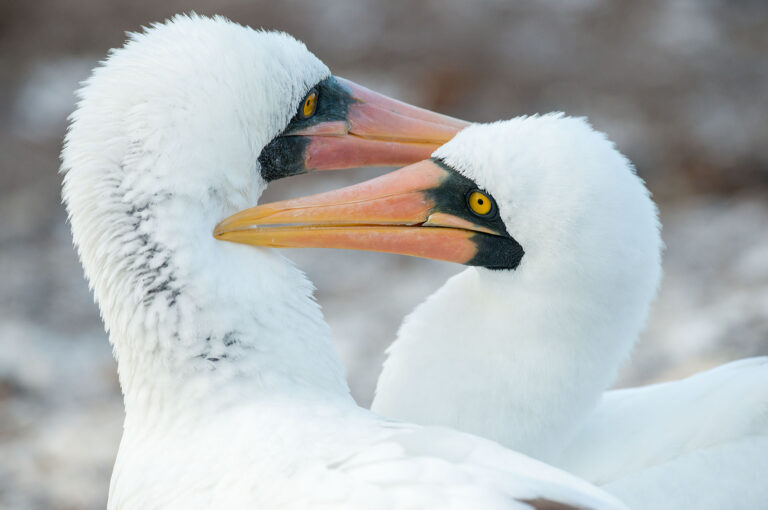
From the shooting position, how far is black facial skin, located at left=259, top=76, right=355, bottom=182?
8.70 ft

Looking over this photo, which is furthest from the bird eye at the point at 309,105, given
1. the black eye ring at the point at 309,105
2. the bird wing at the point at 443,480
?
the bird wing at the point at 443,480

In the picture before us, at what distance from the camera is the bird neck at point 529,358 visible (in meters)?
2.59

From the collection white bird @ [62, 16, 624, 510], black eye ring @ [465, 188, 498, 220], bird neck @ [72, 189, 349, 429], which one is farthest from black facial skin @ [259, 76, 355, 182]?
black eye ring @ [465, 188, 498, 220]

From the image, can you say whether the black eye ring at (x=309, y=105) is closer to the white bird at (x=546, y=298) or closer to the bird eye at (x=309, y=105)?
the bird eye at (x=309, y=105)

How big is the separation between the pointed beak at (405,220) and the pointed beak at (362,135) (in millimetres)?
181

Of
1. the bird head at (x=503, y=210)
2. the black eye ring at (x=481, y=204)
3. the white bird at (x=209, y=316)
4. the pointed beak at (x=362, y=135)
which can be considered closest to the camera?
the white bird at (x=209, y=316)

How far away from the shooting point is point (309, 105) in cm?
275

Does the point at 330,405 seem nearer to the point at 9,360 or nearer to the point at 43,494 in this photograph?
the point at 43,494

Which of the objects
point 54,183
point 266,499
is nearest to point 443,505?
point 266,499

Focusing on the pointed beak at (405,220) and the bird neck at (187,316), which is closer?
the bird neck at (187,316)

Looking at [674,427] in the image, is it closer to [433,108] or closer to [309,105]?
[309,105]

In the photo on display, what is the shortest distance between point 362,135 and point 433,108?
19.0 ft

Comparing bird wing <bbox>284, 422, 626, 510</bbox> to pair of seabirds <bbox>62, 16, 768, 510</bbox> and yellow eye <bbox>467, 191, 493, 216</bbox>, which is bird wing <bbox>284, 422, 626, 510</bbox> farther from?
yellow eye <bbox>467, 191, 493, 216</bbox>

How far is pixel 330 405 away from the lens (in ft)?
7.53
